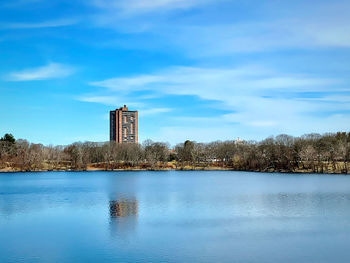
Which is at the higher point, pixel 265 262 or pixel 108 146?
pixel 108 146

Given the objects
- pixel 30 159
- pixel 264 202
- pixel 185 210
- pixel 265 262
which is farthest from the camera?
pixel 30 159

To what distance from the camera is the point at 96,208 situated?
37531mm

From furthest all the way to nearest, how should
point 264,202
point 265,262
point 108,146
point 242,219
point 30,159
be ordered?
point 108,146, point 30,159, point 264,202, point 242,219, point 265,262

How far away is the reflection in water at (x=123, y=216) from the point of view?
2673cm

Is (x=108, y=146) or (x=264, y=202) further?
(x=108, y=146)

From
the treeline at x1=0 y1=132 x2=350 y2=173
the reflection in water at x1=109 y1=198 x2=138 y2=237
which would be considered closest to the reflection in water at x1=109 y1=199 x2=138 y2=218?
the reflection in water at x1=109 y1=198 x2=138 y2=237

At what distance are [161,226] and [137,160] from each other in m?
113

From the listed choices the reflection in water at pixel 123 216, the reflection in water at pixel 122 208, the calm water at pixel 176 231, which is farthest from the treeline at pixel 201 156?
the reflection in water at pixel 123 216

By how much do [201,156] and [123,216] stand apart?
116 meters

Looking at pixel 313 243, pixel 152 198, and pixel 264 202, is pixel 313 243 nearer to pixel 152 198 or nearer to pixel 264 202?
pixel 264 202

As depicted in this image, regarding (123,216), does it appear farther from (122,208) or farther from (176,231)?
(176,231)

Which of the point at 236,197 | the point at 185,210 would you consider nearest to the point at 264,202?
the point at 236,197

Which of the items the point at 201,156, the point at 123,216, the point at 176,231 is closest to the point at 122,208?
the point at 123,216

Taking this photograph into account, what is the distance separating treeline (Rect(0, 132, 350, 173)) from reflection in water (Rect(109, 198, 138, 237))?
7675cm
